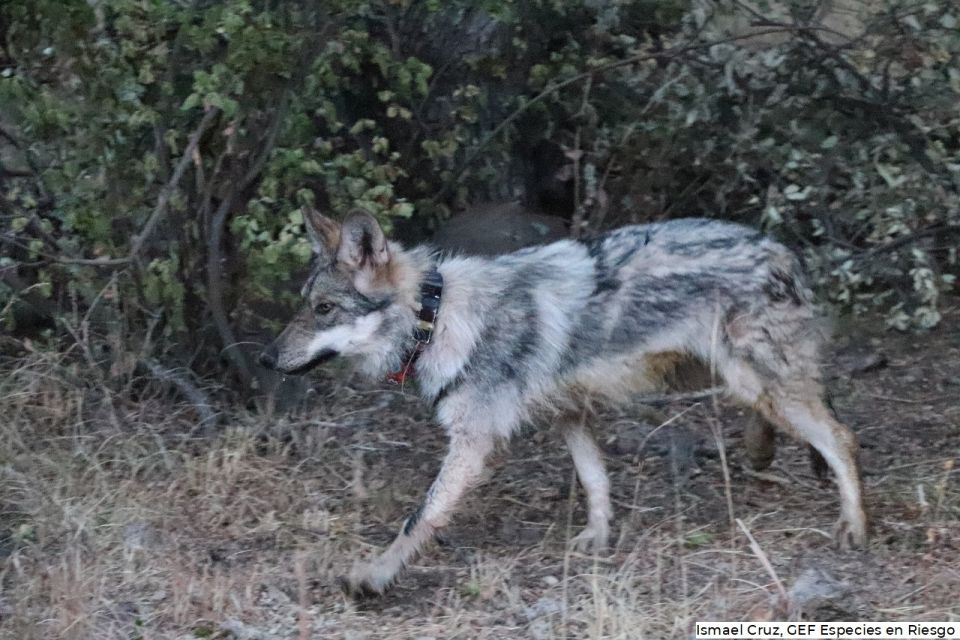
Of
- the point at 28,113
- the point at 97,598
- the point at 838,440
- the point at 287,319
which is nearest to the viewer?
A: the point at 97,598

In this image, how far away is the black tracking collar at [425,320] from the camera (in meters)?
5.17

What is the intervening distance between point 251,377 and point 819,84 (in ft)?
10.9

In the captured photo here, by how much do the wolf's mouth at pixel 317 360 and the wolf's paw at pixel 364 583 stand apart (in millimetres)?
864

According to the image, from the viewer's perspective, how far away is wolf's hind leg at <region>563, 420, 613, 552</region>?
5352 millimetres

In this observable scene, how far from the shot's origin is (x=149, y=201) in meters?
6.11

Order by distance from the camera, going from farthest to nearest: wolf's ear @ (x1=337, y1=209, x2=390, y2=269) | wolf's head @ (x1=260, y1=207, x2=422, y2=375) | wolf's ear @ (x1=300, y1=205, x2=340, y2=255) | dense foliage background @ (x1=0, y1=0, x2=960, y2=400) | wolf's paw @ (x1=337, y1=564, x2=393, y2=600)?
1. dense foliage background @ (x1=0, y1=0, x2=960, y2=400)
2. wolf's ear @ (x1=300, y1=205, x2=340, y2=255)
3. wolf's head @ (x1=260, y1=207, x2=422, y2=375)
4. wolf's ear @ (x1=337, y1=209, x2=390, y2=269)
5. wolf's paw @ (x1=337, y1=564, x2=393, y2=600)

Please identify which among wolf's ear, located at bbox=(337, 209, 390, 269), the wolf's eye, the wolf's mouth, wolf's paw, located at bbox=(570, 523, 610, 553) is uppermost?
wolf's ear, located at bbox=(337, 209, 390, 269)

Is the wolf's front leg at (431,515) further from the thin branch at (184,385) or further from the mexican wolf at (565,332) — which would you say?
the thin branch at (184,385)

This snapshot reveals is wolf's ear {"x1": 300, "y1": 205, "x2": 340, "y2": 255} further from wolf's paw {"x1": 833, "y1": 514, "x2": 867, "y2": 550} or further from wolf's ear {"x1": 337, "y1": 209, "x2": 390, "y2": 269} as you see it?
wolf's paw {"x1": 833, "y1": 514, "x2": 867, "y2": 550}

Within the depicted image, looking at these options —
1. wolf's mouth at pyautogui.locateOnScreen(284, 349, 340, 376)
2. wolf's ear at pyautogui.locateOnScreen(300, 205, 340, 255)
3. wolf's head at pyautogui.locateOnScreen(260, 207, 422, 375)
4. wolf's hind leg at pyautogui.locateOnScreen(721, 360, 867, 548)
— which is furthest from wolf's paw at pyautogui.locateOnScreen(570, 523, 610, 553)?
wolf's ear at pyautogui.locateOnScreen(300, 205, 340, 255)

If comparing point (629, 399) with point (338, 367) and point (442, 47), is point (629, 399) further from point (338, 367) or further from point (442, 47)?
point (442, 47)

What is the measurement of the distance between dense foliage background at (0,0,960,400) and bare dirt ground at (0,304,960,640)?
538 millimetres

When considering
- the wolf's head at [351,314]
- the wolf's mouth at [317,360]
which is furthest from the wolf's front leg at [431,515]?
the wolf's mouth at [317,360]

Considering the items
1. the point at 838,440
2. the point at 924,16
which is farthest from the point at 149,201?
the point at 924,16
